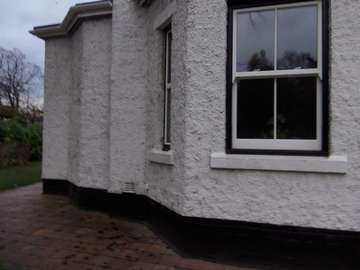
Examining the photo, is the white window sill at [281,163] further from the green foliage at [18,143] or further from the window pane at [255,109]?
the green foliage at [18,143]

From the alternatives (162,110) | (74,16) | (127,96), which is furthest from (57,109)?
(162,110)

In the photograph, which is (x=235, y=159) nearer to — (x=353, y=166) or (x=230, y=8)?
(x=353, y=166)

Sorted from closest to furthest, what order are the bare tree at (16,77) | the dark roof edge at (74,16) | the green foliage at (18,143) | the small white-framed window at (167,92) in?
the small white-framed window at (167,92) → the dark roof edge at (74,16) → the green foliage at (18,143) → the bare tree at (16,77)

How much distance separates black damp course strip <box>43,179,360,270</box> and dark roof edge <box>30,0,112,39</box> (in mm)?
4459

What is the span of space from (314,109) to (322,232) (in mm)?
1510

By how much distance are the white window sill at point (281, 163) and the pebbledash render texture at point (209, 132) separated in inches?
0.5

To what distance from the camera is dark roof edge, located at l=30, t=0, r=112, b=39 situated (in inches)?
267

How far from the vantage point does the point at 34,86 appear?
37.9 meters

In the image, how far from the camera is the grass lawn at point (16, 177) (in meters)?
10.1

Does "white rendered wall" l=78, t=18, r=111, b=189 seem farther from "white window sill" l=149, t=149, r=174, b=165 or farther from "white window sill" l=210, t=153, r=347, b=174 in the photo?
"white window sill" l=210, t=153, r=347, b=174

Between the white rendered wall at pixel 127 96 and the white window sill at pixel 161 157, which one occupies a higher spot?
the white rendered wall at pixel 127 96

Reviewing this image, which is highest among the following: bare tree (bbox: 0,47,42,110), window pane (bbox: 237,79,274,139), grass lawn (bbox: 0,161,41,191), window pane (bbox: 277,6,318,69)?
bare tree (bbox: 0,47,42,110)

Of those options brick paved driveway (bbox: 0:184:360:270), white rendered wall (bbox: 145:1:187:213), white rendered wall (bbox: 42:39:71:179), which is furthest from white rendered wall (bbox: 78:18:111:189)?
white rendered wall (bbox: 42:39:71:179)

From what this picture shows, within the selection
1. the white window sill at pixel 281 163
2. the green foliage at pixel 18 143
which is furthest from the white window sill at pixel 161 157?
the green foliage at pixel 18 143
